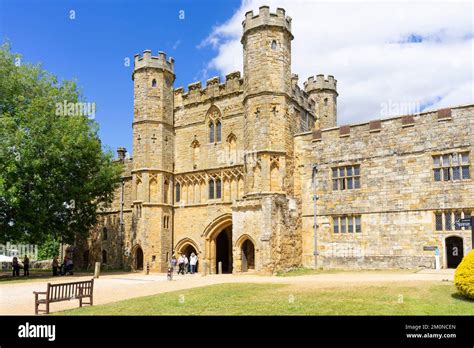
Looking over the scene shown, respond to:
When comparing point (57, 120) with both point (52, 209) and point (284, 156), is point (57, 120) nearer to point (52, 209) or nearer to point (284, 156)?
point (52, 209)

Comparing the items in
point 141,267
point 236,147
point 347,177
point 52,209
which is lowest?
point 141,267

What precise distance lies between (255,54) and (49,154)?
42.1ft

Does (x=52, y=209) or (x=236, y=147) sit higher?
(x=236, y=147)

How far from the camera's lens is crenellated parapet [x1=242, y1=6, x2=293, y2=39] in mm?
26562

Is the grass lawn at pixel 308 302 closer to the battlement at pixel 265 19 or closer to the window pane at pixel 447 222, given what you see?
the window pane at pixel 447 222

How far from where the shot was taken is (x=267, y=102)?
25812 millimetres

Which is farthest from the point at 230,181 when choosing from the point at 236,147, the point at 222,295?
the point at 222,295

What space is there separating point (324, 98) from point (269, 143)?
40.9 ft

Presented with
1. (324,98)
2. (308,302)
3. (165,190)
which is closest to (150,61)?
(165,190)

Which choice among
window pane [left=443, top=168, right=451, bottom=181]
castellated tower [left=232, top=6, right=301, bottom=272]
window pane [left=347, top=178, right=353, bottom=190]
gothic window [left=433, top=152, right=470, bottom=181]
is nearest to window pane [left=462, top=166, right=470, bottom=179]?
gothic window [left=433, top=152, right=470, bottom=181]

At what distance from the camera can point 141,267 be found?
30.9 metres

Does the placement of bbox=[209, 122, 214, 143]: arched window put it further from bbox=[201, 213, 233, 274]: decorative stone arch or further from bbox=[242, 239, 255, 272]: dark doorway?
bbox=[242, 239, 255, 272]: dark doorway

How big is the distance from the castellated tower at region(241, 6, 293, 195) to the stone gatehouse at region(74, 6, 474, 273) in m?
0.06

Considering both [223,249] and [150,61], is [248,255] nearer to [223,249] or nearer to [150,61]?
[223,249]
